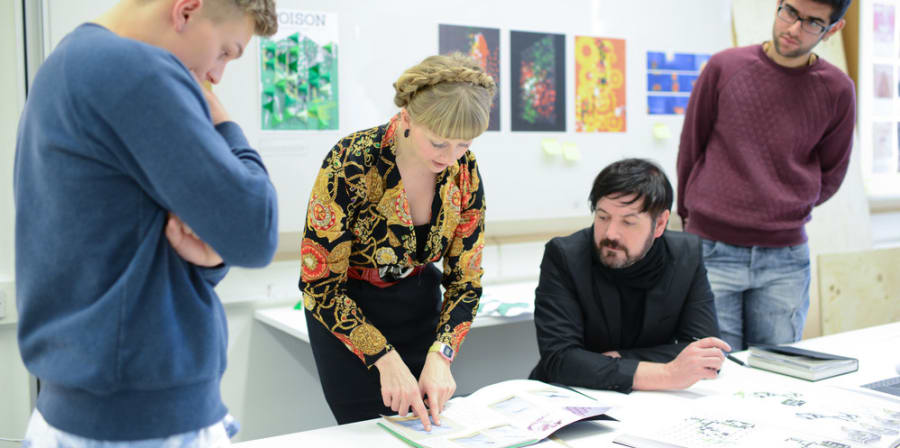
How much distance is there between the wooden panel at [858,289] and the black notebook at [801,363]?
2.11 metres

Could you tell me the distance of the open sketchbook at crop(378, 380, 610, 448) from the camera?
128 centimetres

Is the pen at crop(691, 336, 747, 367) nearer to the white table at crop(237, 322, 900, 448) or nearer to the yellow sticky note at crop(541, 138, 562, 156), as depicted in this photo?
the white table at crop(237, 322, 900, 448)

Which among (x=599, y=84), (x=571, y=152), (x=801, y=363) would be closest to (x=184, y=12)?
(x=801, y=363)

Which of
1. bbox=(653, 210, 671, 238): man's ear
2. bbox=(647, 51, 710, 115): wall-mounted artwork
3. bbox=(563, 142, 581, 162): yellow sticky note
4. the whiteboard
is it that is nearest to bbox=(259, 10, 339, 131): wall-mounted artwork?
the whiteboard

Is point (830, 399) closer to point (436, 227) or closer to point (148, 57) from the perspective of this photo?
point (436, 227)

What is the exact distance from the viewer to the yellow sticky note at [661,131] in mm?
3402

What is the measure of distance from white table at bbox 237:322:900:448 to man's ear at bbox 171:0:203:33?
75 cm

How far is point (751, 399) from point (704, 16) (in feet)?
8.00

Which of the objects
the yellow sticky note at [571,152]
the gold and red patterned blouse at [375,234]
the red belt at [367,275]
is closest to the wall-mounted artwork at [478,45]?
the yellow sticky note at [571,152]

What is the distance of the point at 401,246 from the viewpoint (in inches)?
62.6

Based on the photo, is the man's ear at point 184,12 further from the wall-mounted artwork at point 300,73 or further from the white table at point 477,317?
the wall-mounted artwork at point 300,73

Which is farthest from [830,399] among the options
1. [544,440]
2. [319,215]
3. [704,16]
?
[704,16]

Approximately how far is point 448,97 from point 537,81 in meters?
1.77

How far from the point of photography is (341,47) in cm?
266
